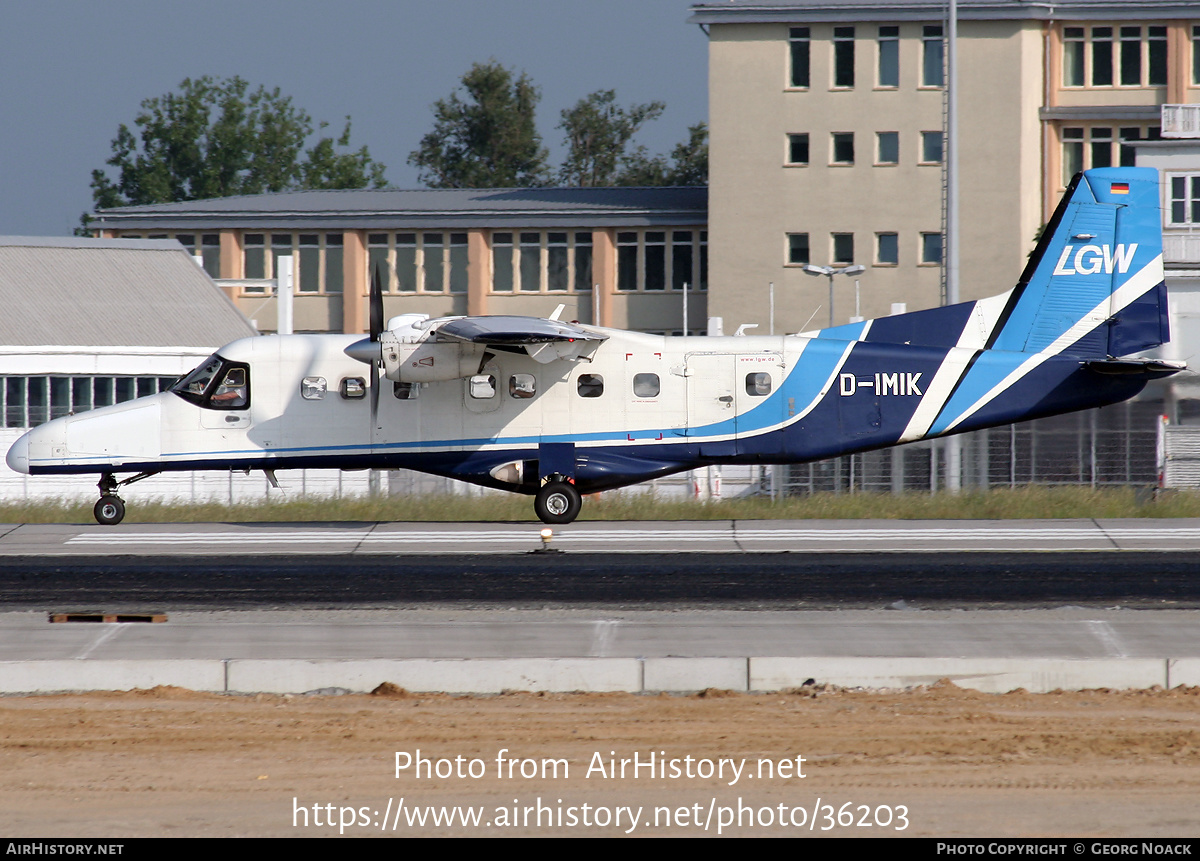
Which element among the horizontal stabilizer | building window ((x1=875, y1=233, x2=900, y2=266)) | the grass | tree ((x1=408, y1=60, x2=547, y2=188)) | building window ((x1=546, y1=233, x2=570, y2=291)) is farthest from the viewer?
tree ((x1=408, y1=60, x2=547, y2=188))

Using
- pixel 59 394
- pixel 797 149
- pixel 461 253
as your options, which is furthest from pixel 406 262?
pixel 59 394

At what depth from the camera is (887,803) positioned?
23.8 ft

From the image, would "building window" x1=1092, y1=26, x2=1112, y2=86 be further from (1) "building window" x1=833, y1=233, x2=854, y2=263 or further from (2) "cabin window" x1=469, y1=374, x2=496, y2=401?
(2) "cabin window" x1=469, y1=374, x2=496, y2=401

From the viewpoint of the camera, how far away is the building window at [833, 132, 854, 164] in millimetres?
57438

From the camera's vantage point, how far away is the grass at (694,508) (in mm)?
23344

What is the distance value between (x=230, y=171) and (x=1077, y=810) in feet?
316

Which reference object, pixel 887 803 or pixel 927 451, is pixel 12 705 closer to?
pixel 887 803

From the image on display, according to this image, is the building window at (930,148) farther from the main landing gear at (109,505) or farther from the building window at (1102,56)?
the main landing gear at (109,505)

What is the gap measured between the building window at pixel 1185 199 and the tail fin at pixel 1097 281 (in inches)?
612

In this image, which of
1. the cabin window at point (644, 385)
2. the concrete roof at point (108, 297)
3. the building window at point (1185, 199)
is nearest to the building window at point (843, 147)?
the building window at point (1185, 199)

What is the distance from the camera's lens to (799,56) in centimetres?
5719

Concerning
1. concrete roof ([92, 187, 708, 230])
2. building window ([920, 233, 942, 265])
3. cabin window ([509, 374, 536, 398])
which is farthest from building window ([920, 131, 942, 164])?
cabin window ([509, 374, 536, 398])

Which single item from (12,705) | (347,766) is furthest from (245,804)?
(12,705)

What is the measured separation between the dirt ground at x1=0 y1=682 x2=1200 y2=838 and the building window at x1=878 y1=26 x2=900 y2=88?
50.9m
